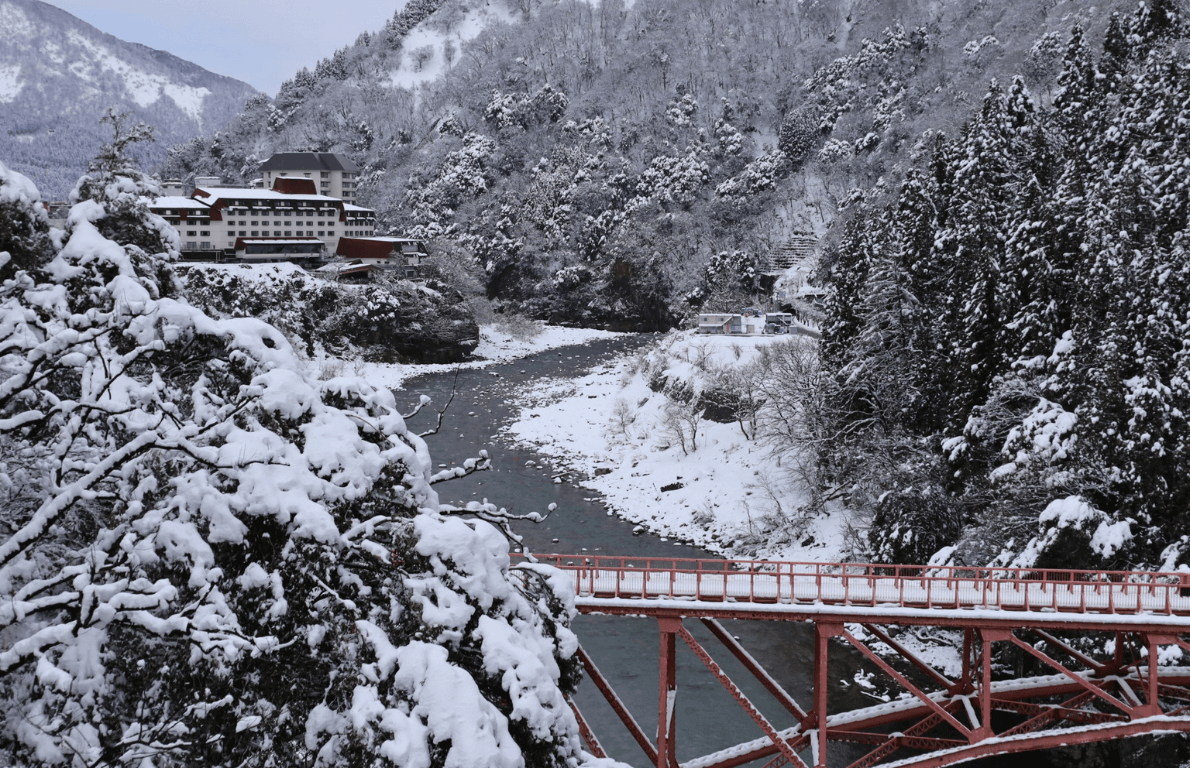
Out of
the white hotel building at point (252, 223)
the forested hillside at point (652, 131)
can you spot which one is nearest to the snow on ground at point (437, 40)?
the forested hillside at point (652, 131)

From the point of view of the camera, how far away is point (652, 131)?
117m

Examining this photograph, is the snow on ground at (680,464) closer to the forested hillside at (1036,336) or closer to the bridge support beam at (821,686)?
the forested hillside at (1036,336)

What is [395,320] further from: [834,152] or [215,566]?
[215,566]

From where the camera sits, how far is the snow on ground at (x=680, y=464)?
39.1m

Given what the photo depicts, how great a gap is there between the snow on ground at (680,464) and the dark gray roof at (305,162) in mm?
69639

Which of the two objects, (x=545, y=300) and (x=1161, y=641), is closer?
(x=1161, y=641)

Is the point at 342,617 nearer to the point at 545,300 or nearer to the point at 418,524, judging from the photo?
the point at 418,524

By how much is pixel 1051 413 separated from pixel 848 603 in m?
10.8

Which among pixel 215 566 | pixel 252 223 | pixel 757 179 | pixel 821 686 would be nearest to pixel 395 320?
pixel 252 223

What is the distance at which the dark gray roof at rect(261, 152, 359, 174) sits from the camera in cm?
11762

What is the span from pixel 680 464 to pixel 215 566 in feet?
127

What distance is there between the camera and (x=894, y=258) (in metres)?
36.8

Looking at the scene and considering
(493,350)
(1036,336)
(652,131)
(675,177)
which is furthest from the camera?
(652,131)

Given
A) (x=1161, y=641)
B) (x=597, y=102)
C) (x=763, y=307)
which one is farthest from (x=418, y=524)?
(x=597, y=102)
